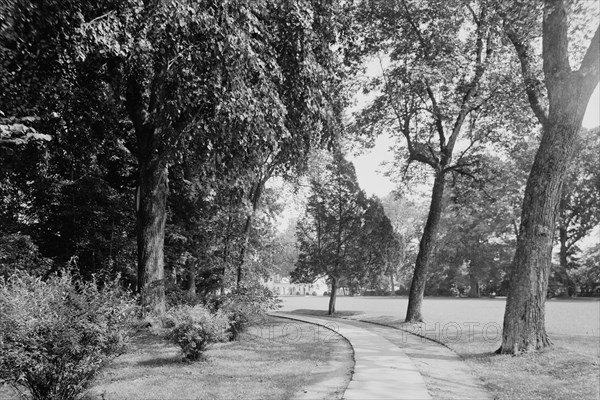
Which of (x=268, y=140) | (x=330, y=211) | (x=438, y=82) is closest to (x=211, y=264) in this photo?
(x=330, y=211)

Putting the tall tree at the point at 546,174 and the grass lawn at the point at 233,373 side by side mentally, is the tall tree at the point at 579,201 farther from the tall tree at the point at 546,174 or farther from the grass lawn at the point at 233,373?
the grass lawn at the point at 233,373

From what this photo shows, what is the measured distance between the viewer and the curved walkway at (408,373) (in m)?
6.25

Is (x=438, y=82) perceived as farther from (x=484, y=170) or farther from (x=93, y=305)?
(x=93, y=305)

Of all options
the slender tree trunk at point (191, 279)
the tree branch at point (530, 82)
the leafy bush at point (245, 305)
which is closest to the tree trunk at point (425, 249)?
the tree branch at point (530, 82)

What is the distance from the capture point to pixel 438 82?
15891mm

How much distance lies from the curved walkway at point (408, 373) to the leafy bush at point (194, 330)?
3088mm

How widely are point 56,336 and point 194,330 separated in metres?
3.44

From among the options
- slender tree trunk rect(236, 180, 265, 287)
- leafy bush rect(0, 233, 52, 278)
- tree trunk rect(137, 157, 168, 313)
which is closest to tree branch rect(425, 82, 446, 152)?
slender tree trunk rect(236, 180, 265, 287)

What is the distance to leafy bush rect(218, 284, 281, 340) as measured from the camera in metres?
11.5

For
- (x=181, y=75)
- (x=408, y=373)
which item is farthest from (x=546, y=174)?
(x=181, y=75)

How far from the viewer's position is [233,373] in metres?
7.66

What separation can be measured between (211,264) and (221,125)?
41.2 feet

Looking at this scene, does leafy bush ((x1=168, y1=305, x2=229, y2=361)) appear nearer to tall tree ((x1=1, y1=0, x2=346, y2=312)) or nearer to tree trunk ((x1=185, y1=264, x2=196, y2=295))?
tall tree ((x1=1, y1=0, x2=346, y2=312))

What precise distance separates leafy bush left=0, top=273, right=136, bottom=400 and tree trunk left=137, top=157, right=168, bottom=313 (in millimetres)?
5824
